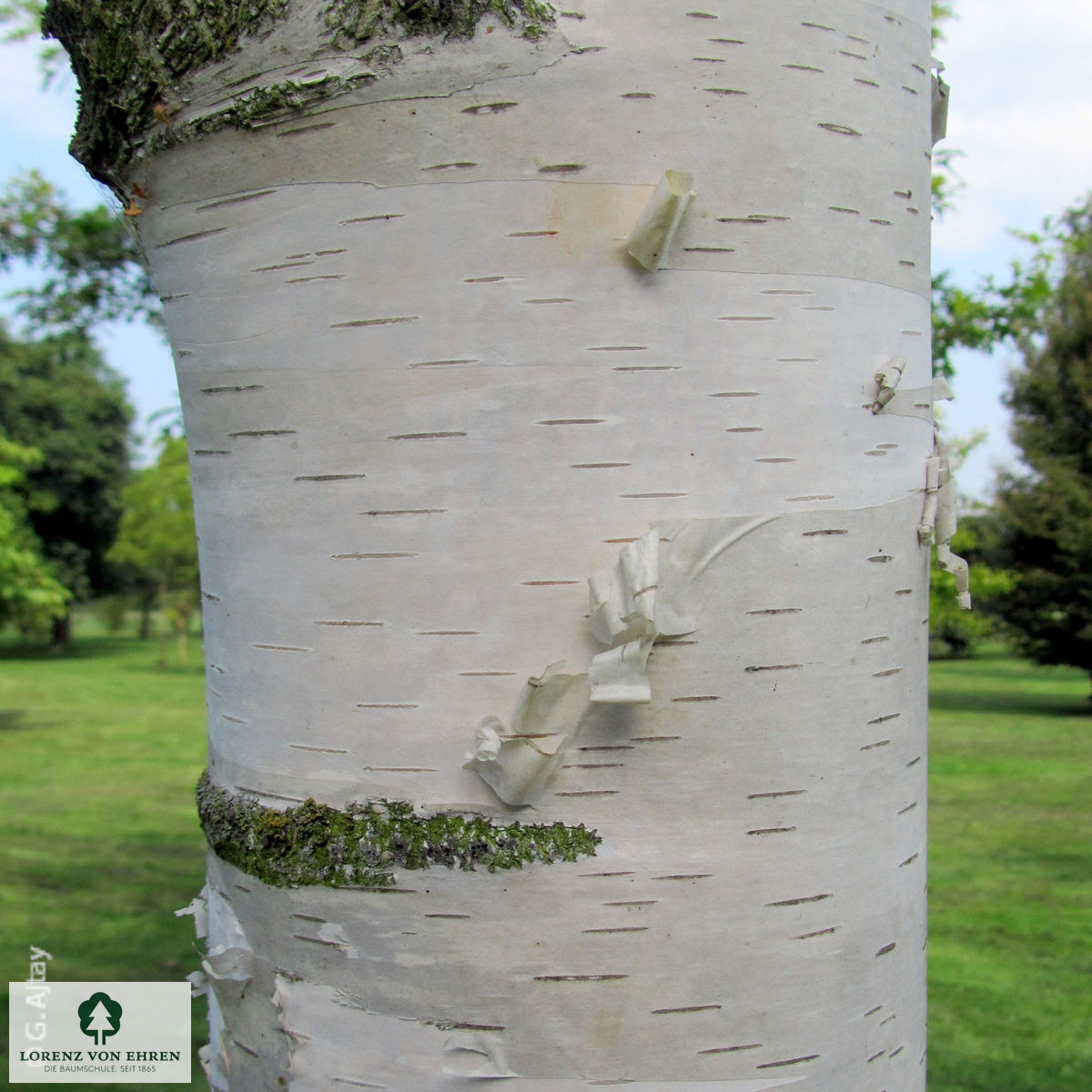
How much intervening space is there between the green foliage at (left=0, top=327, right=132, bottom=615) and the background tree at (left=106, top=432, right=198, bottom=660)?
1277mm

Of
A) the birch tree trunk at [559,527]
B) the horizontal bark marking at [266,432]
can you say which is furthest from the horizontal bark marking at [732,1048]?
the horizontal bark marking at [266,432]

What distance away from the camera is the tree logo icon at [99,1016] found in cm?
308

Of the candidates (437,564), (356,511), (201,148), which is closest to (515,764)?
(437,564)

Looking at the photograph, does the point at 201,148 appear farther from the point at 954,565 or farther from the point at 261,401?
the point at 954,565

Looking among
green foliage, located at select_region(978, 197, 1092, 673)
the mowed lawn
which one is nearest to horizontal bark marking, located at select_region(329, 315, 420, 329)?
the mowed lawn

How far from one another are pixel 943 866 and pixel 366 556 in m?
7.56

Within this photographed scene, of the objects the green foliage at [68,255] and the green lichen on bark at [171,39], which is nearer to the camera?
the green lichen on bark at [171,39]

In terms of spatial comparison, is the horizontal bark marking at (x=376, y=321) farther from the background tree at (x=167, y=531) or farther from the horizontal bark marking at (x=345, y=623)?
the background tree at (x=167, y=531)

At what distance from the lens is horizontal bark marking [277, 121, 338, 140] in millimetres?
1190

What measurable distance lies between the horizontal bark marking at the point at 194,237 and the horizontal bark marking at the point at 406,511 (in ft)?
1.40

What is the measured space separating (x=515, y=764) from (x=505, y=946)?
0.70ft

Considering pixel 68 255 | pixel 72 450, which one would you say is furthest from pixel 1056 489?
pixel 72 450

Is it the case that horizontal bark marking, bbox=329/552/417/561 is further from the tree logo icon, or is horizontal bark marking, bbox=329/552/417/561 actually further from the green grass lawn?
Answer: the green grass lawn

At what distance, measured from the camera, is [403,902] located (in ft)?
3.84
